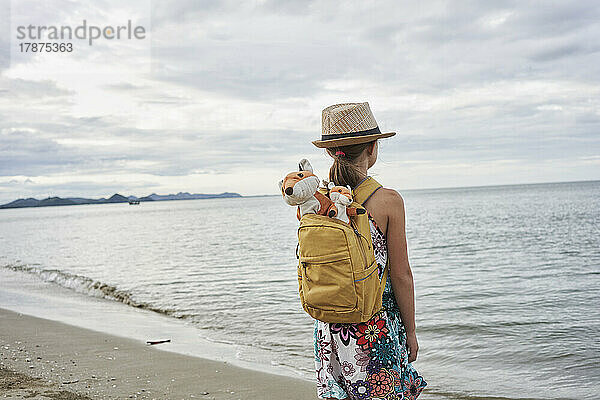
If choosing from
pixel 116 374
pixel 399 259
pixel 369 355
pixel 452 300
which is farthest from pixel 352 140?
pixel 452 300

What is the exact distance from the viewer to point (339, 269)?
87.0 inches

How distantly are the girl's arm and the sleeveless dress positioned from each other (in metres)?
0.04

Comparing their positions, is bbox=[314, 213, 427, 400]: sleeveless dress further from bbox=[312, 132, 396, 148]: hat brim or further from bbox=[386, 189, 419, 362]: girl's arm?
bbox=[312, 132, 396, 148]: hat brim

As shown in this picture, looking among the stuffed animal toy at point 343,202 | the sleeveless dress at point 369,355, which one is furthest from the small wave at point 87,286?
the stuffed animal toy at point 343,202

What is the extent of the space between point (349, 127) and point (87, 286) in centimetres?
1388

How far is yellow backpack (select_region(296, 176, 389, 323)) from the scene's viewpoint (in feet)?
7.25

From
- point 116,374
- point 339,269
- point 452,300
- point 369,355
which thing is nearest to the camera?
point 339,269

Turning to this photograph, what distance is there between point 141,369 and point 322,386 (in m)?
3.78

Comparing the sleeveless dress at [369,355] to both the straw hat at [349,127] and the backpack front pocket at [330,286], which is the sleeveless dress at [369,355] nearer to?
the backpack front pocket at [330,286]

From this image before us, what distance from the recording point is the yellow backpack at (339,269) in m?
2.21

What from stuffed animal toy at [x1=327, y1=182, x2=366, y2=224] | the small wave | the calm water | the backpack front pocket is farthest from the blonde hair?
the small wave

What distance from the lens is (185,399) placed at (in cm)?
475

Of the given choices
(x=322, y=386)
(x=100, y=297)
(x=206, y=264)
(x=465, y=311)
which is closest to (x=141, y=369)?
(x=322, y=386)

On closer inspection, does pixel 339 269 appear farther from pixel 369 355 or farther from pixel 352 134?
pixel 352 134
